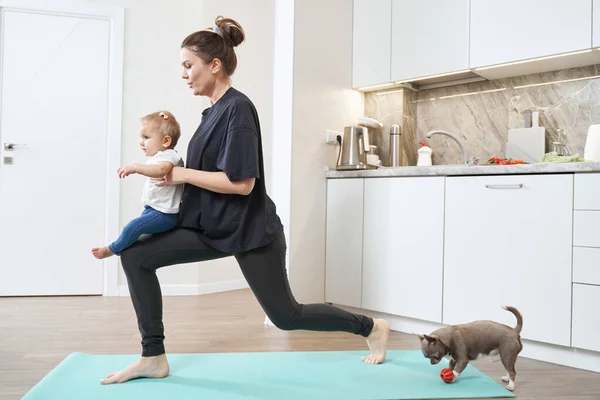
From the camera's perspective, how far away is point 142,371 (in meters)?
2.04

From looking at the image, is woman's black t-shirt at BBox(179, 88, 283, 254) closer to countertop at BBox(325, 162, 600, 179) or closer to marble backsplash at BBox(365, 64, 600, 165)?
countertop at BBox(325, 162, 600, 179)

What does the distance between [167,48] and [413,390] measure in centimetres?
331

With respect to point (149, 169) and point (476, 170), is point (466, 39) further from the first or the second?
point (149, 169)

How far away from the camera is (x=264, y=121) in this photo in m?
4.82

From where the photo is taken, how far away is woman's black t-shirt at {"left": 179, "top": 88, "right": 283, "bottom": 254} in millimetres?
1881

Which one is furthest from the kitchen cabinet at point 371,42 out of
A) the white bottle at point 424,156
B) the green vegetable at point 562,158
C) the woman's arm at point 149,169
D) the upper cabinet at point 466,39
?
the woman's arm at point 149,169

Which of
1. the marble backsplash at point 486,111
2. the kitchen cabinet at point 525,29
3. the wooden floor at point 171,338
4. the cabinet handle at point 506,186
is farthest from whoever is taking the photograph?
the marble backsplash at point 486,111

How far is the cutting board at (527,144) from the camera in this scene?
3.08m

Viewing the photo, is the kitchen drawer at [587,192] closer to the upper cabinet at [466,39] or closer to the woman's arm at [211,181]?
the upper cabinet at [466,39]

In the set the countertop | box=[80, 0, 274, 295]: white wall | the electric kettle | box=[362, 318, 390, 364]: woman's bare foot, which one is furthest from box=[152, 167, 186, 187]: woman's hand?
box=[80, 0, 274, 295]: white wall

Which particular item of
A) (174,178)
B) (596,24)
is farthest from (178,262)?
(596,24)

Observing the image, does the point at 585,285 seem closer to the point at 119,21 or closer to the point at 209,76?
A: the point at 209,76

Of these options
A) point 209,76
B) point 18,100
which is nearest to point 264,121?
point 18,100

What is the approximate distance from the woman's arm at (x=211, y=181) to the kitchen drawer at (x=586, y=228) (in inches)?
58.6
